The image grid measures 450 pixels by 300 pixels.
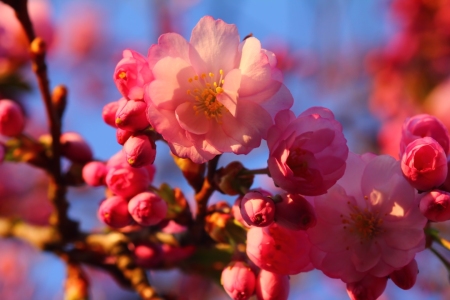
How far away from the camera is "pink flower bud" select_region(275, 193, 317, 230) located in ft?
3.34

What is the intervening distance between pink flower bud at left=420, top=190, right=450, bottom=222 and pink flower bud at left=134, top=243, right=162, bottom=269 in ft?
2.52

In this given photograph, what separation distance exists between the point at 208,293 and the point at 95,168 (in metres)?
2.69

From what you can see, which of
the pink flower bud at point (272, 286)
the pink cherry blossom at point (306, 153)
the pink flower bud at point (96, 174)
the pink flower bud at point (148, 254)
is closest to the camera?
the pink cherry blossom at point (306, 153)

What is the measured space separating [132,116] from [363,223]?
594 millimetres

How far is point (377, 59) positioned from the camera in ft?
13.9

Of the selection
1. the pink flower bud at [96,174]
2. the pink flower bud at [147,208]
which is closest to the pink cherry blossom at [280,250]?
the pink flower bud at [147,208]

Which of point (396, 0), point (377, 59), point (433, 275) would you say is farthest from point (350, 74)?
point (433, 275)

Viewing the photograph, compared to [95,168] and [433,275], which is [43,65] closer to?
[95,168]

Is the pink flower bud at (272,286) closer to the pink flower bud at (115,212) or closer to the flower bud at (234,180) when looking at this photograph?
the flower bud at (234,180)

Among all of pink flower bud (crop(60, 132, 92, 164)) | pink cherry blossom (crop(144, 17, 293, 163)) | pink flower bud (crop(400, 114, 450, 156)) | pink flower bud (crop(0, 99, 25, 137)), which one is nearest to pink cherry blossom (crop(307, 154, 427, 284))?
pink flower bud (crop(400, 114, 450, 156))

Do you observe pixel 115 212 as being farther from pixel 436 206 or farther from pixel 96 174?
pixel 436 206

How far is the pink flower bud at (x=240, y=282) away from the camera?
1.13m

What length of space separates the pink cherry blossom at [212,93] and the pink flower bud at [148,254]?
50 centimetres

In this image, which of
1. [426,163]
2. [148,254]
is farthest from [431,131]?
[148,254]
